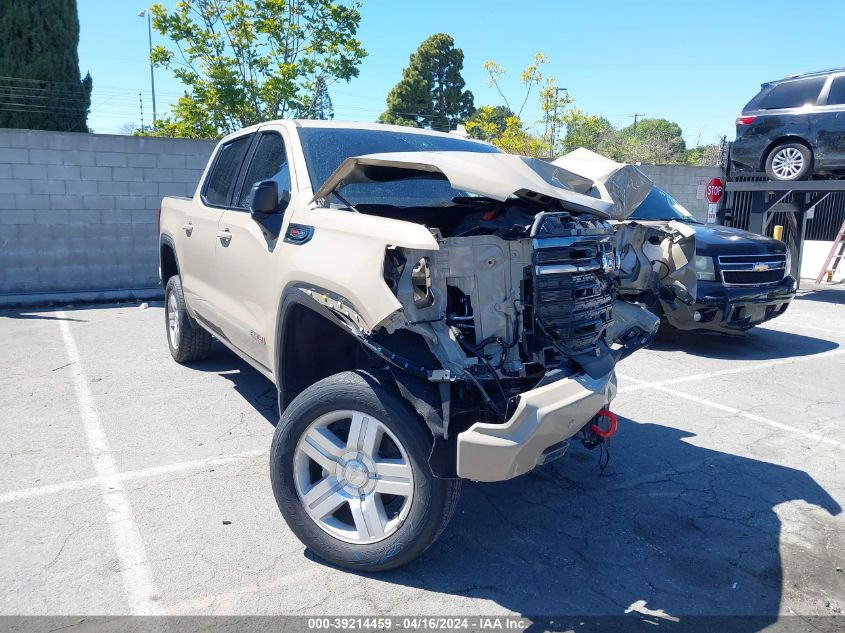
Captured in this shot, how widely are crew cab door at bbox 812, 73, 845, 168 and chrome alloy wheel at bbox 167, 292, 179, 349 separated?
1079cm

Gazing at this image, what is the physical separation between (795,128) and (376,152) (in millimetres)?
10316

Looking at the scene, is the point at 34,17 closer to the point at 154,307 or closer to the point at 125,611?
the point at 154,307

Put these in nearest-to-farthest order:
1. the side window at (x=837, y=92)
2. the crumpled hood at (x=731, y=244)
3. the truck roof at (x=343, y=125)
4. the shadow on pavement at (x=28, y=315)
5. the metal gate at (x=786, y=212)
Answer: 1. the truck roof at (x=343, y=125)
2. the crumpled hood at (x=731, y=244)
3. the shadow on pavement at (x=28, y=315)
4. the side window at (x=837, y=92)
5. the metal gate at (x=786, y=212)

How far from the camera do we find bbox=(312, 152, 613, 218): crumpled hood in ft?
9.64

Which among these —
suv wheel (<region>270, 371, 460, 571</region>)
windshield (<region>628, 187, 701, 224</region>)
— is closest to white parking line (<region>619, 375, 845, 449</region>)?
windshield (<region>628, 187, 701, 224</region>)

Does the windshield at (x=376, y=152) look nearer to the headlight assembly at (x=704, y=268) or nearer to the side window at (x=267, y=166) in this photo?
the side window at (x=267, y=166)

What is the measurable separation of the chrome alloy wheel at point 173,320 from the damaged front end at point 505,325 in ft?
12.0

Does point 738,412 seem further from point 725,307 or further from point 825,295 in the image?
point 825,295

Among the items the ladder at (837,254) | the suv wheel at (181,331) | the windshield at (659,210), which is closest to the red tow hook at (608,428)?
the suv wheel at (181,331)

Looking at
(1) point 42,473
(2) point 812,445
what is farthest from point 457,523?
(2) point 812,445

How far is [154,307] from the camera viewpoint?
10125 mm

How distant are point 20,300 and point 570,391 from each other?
31.9 ft

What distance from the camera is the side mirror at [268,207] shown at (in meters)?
3.72

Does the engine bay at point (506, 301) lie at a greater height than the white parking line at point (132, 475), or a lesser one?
greater
